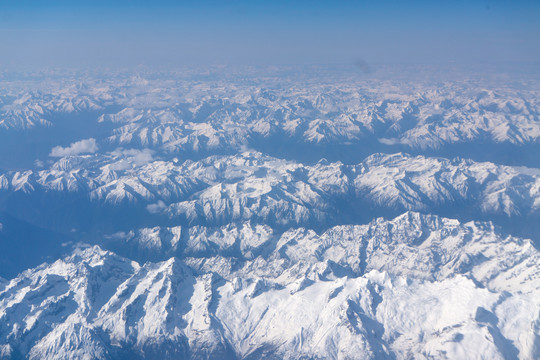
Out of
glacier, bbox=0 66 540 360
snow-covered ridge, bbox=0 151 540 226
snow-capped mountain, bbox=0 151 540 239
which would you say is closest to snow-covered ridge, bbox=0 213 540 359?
glacier, bbox=0 66 540 360

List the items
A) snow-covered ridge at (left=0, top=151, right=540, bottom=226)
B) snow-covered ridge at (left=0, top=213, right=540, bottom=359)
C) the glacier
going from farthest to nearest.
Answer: snow-covered ridge at (left=0, top=151, right=540, bottom=226)
the glacier
snow-covered ridge at (left=0, top=213, right=540, bottom=359)

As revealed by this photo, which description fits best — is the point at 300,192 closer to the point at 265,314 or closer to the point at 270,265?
the point at 270,265

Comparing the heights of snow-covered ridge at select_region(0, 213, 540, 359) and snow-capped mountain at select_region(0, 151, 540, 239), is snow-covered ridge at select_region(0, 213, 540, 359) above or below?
above

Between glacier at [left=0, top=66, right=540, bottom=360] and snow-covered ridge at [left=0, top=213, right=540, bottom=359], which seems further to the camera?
glacier at [left=0, top=66, right=540, bottom=360]

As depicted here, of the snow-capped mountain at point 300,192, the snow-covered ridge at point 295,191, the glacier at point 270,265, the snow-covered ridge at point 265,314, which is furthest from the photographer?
the snow-covered ridge at point 295,191

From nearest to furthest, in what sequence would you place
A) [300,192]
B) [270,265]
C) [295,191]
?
[270,265] < [295,191] < [300,192]

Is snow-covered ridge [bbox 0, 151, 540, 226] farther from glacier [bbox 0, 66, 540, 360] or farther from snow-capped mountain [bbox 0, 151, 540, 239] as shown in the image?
glacier [bbox 0, 66, 540, 360]

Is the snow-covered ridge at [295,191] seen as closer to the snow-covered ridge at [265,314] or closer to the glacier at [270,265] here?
the glacier at [270,265]

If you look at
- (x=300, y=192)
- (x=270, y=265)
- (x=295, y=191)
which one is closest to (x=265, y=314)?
(x=270, y=265)

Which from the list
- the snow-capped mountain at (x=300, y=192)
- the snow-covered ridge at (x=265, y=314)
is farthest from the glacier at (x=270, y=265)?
the snow-capped mountain at (x=300, y=192)
